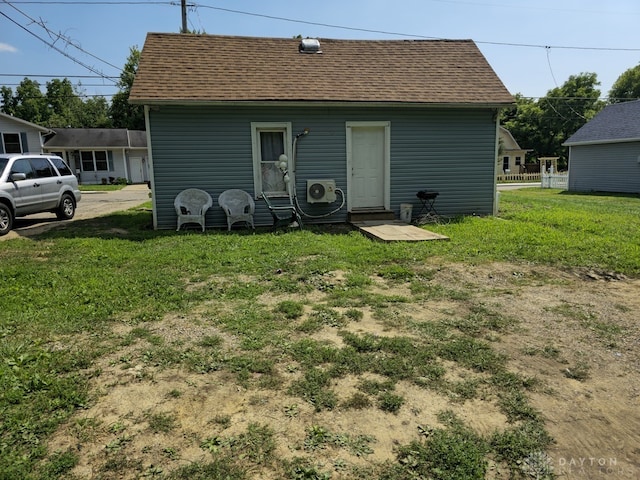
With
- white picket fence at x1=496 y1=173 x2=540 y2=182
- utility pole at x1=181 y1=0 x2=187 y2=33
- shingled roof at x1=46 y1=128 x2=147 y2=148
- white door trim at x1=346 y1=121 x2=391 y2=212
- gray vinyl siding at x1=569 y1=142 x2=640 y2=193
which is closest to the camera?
white door trim at x1=346 y1=121 x2=391 y2=212

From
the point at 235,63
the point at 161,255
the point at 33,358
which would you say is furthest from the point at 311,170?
the point at 33,358

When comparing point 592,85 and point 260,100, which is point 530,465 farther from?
point 592,85

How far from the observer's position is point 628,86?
49.4 metres

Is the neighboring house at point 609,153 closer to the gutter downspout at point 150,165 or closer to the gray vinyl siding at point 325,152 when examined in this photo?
the gray vinyl siding at point 325,152

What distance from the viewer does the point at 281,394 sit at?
290 centimetres

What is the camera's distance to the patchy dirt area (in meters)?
2.33

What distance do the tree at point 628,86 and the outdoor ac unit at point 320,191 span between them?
5036 cm

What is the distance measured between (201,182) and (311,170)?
7.94 ft

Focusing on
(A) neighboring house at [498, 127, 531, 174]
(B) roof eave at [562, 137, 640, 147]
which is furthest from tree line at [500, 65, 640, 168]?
(B) roof eave at [562, 137, 640, 147]

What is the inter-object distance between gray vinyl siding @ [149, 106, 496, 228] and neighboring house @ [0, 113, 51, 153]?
1714cm

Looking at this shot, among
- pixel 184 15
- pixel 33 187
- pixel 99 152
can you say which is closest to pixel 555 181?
pixel 184 15

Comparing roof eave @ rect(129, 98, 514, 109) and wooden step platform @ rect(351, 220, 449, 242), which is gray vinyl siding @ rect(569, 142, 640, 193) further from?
wooden step platform @ rect(351, 220, 449, 242)

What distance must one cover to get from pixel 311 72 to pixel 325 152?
2061mm

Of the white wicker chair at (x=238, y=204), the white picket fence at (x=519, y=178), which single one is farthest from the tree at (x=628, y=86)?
the white wicker chair at (x=238, y=204)
